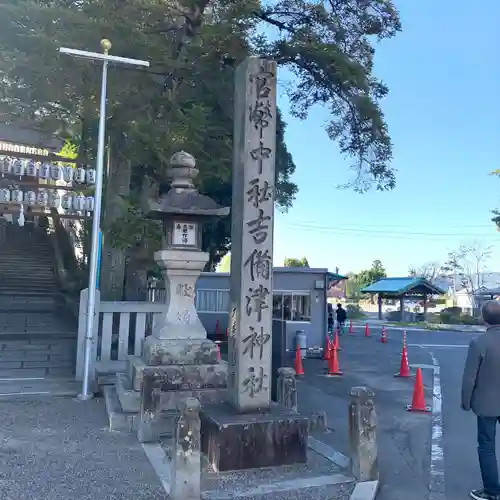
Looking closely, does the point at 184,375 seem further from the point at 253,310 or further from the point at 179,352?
the point at 253,310

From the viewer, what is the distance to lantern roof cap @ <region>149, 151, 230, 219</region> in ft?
28.1

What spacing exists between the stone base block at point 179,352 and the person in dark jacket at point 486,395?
4.34 metres

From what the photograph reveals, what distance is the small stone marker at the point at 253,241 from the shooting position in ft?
19.7

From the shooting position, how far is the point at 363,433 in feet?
17.2

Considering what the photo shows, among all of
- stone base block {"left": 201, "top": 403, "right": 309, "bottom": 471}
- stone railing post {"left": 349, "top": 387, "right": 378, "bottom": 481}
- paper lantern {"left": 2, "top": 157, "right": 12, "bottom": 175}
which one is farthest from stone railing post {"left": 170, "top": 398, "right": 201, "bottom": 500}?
paper lantern {"left": 2, "top": 157, "right": 12, "bottom": 175}

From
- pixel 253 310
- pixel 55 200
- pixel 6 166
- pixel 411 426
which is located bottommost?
pixel 411 426

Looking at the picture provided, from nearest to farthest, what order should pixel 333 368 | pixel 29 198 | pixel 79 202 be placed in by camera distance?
pixel 79 202 → pixel 333 368 → pixel 29 198

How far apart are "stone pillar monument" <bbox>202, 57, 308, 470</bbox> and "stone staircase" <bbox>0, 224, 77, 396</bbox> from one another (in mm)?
4857

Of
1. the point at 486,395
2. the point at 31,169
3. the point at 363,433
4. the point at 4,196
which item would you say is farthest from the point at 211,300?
the point at 486,395

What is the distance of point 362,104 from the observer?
13.9 m

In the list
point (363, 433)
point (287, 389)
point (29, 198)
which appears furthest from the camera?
point (29, 198)

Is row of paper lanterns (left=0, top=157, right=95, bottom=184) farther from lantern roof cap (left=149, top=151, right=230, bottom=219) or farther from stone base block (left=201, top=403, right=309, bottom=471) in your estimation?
stone base block (left=201, top=403, right=309, bottom=471)

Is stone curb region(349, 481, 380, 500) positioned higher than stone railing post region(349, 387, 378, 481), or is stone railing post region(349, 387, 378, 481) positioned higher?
stone railing post region(349, 387, 378, 481)

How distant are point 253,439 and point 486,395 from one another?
2419mm
